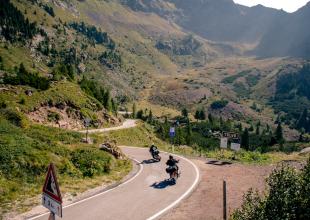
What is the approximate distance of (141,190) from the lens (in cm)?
2417

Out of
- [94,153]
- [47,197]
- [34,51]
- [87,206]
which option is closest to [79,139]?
[94,153]

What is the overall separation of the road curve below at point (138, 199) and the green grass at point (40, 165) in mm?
1845

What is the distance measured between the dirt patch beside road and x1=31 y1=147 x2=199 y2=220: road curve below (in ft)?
2.44

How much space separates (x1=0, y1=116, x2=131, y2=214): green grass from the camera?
69.4 ft

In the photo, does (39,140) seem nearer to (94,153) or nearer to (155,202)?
(94,153)

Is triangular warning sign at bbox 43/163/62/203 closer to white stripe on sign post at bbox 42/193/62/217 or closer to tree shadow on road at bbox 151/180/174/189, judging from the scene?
white stripe on sign post at bbox 42/193/62/217

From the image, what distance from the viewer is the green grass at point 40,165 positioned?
21156mm

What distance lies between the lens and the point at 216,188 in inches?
987

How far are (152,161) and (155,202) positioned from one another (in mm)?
15894

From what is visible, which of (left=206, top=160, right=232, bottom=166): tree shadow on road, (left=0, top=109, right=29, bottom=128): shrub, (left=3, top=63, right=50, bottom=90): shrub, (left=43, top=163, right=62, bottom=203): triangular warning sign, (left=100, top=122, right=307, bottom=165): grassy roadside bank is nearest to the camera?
(left=43, top=163, right=62, bottom=203): triangular warning sign

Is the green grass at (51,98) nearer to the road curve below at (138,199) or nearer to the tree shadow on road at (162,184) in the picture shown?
the road curve below at (138,199)

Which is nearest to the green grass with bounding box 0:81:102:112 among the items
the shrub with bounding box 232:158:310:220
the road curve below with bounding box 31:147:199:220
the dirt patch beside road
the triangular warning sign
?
the road curve below with bounding box 31:147:199:220

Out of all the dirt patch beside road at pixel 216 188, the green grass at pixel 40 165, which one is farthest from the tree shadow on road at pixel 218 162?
the green grass at pixel 40 165

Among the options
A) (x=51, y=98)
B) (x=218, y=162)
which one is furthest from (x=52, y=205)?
(x=51, y=98)
